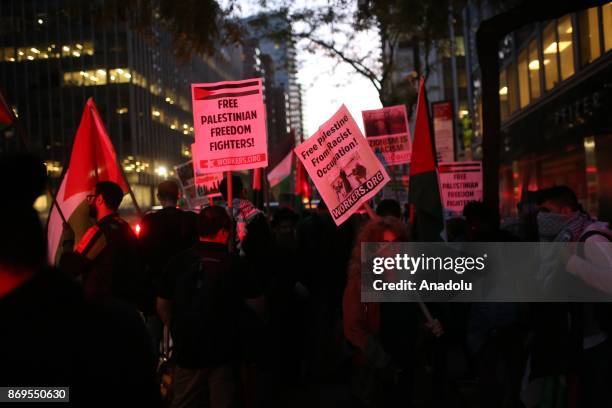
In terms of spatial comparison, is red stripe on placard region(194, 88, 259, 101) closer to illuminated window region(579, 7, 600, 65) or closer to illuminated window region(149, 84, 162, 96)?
illuminated window region(579, 7, 600, 65)

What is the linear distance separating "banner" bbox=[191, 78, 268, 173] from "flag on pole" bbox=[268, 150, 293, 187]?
18.4 feet

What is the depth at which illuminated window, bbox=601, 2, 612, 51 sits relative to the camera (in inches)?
618

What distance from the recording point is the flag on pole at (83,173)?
5.79 m

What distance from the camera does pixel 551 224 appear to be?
5.19 metres

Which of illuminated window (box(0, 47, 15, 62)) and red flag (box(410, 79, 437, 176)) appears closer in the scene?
red flag (box(410, 79, 437, 176))

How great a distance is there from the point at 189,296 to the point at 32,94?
7538 centimetres

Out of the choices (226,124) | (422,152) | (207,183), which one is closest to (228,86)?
(226,124)

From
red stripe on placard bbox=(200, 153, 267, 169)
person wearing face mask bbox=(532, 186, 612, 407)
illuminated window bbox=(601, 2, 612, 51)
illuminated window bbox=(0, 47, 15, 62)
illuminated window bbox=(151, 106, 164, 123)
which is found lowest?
person wearing face mask bbox=(532, 186, 612, 407)

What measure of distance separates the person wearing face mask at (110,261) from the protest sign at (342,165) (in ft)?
6.21

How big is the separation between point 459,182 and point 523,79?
616 inches

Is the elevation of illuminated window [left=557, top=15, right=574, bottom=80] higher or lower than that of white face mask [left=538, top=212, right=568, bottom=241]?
higher

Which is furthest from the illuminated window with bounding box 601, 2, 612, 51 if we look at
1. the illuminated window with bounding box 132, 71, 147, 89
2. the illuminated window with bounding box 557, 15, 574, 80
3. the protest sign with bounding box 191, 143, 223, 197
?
the illuminated window with bounding box 132, 71, 147, 89

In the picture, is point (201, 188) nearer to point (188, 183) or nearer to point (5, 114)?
point (188, 183)

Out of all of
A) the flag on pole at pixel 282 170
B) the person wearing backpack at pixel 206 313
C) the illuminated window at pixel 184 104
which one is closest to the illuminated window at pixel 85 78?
the illuminated window at pixel 184 104
